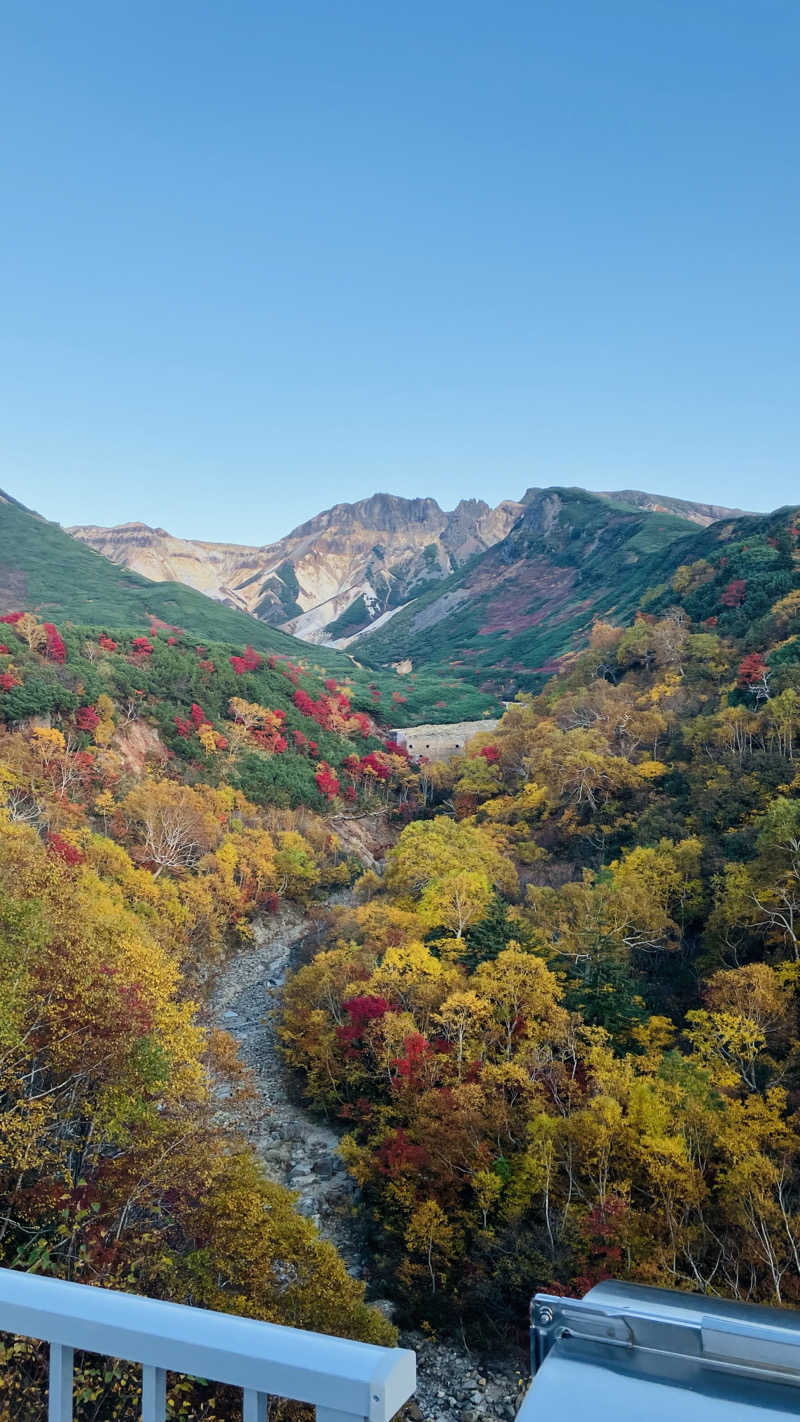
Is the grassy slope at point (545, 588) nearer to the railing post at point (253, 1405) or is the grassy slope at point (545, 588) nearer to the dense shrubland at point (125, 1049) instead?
the dense shrubland at point (125, 1049)

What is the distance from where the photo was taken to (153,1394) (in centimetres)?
146

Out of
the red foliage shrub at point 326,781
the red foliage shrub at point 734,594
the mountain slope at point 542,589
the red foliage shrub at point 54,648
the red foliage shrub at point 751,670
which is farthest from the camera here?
the mountain slope at point 542,589

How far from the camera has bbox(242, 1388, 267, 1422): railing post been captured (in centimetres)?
142

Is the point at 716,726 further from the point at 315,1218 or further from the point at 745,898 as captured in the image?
the point at 315,1218

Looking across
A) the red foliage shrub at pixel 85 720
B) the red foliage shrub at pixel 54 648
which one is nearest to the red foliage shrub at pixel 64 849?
the red foliage shrub at pixel 85 720

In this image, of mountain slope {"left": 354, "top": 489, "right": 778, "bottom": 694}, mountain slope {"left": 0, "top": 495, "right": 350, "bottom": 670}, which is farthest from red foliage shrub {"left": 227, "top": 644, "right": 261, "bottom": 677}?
mountain slope {"left": 354, "top": 489, "right": 778, "bottom": 694}

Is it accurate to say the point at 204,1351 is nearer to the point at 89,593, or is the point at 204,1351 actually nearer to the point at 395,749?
the point at 395,749

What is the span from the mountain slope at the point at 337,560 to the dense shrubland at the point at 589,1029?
12278cm

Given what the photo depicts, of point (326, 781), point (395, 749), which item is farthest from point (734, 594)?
point (326, 781)

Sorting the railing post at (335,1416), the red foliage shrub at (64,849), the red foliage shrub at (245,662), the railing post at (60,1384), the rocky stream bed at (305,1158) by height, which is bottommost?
the rocky stream bed at (305,1158)

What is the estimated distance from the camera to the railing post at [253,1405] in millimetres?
1419

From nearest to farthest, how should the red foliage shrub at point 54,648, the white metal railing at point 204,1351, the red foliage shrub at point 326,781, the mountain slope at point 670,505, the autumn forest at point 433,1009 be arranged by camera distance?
the white metal railing at point 204,1351
the autumn forest at point 433,1009
the red foliage shrub at point 54,648
the red foliage shrub at point 326,781
the mountain slope at point 670,505

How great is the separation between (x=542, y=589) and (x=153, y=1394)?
115096mm

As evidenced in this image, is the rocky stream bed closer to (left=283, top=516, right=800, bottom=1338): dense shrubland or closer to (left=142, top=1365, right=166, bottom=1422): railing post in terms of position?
(left=283, top=516, right=800, bottom=1338): dense shrubland
